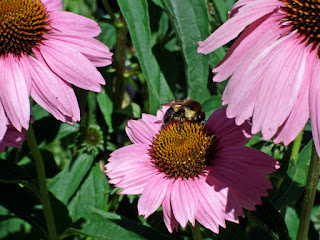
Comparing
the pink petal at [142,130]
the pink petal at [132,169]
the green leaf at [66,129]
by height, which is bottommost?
the green leaf at [66,129]

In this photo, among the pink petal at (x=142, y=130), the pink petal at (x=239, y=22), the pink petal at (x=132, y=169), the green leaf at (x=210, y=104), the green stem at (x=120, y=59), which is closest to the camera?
the pink petal at (x=239, y=22)

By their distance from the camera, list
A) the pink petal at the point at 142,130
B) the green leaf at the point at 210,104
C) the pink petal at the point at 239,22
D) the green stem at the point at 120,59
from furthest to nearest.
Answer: the green stem at the point at 120,59 → the green leaf at the point at 210,104 → the pink petal at the point at 142,130 → the pink petal at the point at 239,22

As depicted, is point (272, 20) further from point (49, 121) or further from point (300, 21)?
point (49, 121)

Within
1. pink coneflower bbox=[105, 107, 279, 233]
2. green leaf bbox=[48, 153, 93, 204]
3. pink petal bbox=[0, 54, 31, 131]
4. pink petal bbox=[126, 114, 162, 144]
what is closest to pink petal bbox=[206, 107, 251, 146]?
pink coneflower bbox=[105, 107, 279, 233]

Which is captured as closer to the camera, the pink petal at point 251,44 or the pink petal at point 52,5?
the pink petal at point 251,44

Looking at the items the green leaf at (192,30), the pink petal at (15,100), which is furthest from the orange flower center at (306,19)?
the pink petal at (15,100)

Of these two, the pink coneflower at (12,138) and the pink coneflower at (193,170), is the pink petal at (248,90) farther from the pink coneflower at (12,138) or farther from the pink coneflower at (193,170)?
the pink coneflower at (12,138)

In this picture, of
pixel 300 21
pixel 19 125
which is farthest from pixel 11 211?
pixel 300 21
